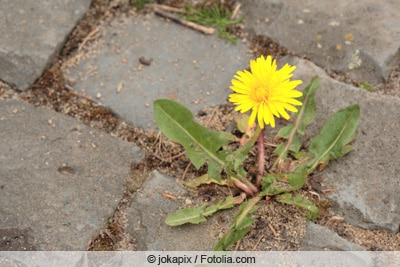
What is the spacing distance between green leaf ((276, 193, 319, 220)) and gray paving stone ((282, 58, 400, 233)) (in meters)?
0.13

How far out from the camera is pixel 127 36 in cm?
329

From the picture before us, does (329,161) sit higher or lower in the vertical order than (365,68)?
lower

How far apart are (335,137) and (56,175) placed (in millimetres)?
1136

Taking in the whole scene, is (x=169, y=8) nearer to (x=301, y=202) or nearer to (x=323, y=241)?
(x=301, y=202)

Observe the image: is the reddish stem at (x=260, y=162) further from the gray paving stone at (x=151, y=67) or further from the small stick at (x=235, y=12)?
the small stick at (x=235, y=12)

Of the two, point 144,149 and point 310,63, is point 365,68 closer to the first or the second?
point 310,63

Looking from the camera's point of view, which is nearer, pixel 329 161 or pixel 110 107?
pixel 329 161

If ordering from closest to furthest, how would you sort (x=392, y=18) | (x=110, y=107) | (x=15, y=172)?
(x=15, y=172) < (x=110, y=107) < (x=392, y=18)

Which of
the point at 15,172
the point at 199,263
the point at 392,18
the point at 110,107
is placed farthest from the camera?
the point at 392,18

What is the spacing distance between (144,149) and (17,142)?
53cm

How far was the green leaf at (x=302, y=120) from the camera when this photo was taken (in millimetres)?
2830

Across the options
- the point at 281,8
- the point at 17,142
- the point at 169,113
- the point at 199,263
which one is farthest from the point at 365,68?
the point at 17,142

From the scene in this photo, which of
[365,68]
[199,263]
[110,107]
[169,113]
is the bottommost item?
[199,263]

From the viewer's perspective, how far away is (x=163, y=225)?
2.69 m
